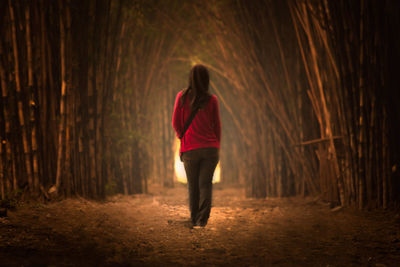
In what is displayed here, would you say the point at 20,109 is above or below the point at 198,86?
below

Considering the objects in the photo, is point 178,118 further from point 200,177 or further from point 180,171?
point 180,171

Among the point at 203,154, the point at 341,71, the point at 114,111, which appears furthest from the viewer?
the point at 114,111

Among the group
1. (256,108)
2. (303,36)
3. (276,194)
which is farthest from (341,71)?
(276,194)

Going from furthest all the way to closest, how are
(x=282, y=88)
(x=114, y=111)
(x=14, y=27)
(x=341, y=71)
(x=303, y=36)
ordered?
(x=114, y=111) < (x=282, y=88) < (x=303, y=36) < (x=341, y=71) < (x=14, y=27)

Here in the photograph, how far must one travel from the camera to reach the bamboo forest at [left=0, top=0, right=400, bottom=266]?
7.64ft

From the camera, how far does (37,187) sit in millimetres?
3250

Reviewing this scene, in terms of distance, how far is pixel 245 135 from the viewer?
5.09 meters

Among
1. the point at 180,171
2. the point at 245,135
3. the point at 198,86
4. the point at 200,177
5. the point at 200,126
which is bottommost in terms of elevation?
the point at 180,171

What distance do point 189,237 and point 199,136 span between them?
70 centimetres

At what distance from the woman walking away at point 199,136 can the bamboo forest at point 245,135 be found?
0.11 m

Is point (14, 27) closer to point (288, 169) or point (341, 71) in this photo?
point (341, 71)

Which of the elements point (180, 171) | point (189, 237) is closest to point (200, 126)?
point (189, 237)

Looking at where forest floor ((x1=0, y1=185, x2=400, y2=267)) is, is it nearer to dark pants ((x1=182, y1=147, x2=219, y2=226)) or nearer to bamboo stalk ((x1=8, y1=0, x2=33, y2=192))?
dark pants ((x1=182, y1=147, x2=219, y2=226))

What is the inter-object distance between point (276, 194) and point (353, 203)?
4.28 feet
